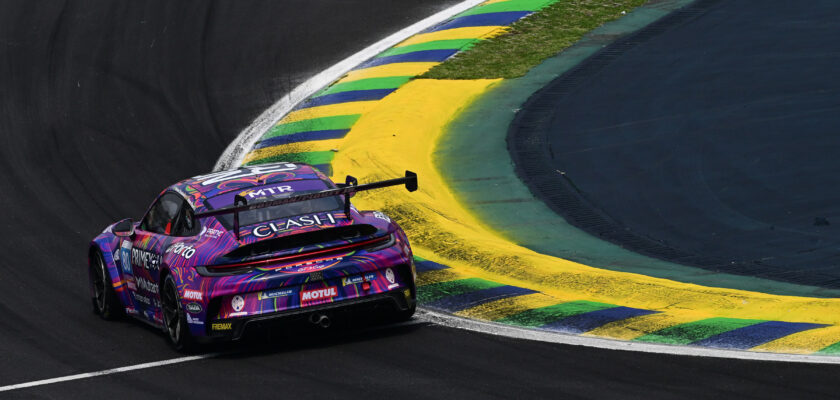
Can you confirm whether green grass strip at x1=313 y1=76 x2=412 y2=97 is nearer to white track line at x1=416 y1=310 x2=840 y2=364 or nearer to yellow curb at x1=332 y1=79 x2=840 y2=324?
yellow curb at x1=332 y1=79 x2=840 y2=324

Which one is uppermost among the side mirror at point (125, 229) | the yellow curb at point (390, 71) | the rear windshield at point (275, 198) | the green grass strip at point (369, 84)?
the yellow curb at point (390, 71)

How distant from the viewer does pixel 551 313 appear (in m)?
10.6

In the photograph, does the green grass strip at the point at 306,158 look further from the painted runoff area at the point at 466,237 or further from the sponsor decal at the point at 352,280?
the sponsor decal at the point at 352,280

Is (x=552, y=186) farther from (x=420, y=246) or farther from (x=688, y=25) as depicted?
(x=688, y=25)

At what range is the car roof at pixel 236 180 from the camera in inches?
420

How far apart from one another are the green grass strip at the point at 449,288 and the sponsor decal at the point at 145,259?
2.37 meters

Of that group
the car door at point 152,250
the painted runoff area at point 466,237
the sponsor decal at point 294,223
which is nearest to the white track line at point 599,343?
the painted runoff area at point 466,237

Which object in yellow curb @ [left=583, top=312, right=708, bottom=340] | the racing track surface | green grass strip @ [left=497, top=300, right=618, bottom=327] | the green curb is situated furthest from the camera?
the green curb

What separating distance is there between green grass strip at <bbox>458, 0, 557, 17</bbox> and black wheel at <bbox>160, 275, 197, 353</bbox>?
12.5 metres

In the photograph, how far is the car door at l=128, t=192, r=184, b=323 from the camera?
10.5m

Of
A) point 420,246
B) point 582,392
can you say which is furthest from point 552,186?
point 582,392

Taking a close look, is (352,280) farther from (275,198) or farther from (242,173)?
(242,173)

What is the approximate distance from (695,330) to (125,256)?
506cm

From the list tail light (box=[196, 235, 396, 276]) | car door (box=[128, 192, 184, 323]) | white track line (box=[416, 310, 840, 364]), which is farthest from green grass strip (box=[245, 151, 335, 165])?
tail light (box=[196, 235, 396, 276])
